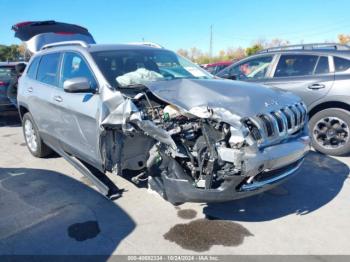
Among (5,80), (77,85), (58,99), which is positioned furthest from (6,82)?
(77,85)

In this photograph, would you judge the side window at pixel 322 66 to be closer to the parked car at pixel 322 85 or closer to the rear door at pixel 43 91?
the parked car at pixel 322 85

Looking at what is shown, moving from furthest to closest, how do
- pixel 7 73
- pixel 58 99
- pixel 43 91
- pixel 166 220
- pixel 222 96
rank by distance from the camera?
pixel 7 73 → pixel 43 91 → pixel 58 99 → pixel 166 220 → pixel 222 96

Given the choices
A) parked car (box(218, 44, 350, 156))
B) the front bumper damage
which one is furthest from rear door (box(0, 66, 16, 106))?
the front bumper damage

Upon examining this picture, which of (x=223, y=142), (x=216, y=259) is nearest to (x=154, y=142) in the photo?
(x=223, y=142)

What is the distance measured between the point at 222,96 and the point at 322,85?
3039mm

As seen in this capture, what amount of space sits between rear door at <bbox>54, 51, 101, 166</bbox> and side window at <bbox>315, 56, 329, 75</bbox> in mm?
3822

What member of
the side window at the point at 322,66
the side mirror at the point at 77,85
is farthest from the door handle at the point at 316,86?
the side mirror at the point at 77,85

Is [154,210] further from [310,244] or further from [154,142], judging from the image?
[310,244]

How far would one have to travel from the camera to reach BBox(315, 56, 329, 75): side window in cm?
538

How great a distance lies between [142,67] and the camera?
13.6 ft

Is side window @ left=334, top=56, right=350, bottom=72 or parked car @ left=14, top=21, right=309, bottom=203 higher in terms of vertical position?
side window @ left=334, top=56, right=350, bottom=72

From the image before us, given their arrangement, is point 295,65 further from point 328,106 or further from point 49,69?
point 49,69

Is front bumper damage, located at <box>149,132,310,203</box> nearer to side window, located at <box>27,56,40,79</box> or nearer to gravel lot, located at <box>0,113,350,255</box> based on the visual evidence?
gravel lot, located at <box>0,113,350,255</box>

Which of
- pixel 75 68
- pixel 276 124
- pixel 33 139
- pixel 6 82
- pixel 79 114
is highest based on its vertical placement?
pixel 75 68
